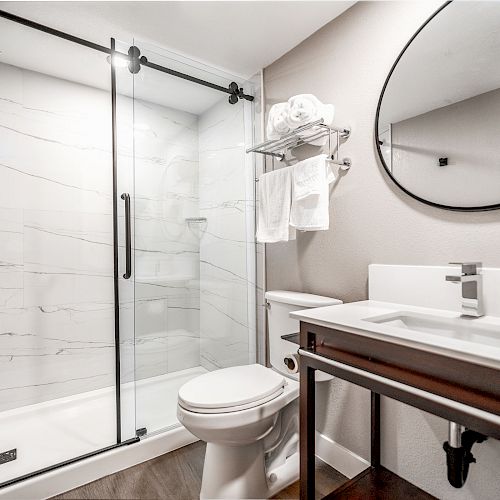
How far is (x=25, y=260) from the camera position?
2.00 m

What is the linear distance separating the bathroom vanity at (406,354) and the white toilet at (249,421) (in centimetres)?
26

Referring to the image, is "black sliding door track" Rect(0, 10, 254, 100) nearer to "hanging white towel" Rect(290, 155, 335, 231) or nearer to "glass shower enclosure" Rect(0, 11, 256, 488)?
"glass shower enclosure" Rect(0, 11, 256, 488)

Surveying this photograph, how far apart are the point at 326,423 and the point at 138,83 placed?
1.95 metres

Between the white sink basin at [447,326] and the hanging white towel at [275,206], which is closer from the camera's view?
the white sink basin at [447,326]

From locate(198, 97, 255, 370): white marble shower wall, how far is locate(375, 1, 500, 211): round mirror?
903mm

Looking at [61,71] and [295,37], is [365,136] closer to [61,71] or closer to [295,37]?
[295,37]

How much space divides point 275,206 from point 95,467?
4.81 ft

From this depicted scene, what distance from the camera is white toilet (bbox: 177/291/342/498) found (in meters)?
1.24

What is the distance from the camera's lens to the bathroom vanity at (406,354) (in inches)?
27.6

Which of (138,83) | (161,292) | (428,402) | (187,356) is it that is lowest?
(187,356)

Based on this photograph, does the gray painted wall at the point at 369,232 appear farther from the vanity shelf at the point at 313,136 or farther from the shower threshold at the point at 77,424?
the shower threshold at the point at 77,424

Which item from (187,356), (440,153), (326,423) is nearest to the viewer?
(440,153)

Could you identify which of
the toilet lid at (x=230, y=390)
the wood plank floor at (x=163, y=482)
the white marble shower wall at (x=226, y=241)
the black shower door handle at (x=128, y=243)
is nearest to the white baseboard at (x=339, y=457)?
the wood plank floor at (x=163, y=482)

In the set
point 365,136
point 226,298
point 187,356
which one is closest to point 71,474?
point 187,356
